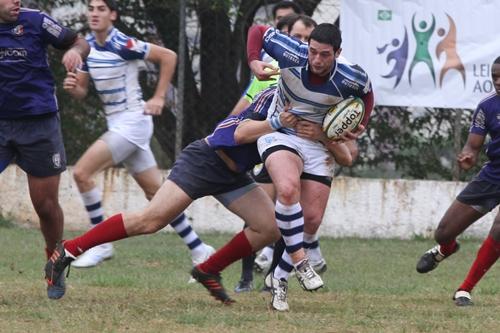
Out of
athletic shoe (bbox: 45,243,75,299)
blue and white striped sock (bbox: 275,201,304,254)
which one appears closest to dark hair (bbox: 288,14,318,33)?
blue and white striped sock (bbox: 275,201,304,254)

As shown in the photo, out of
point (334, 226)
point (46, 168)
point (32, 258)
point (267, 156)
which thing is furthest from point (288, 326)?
point (334, 226)

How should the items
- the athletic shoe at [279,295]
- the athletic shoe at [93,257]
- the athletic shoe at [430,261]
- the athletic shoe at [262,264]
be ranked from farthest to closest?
the athletic shoe at [93,257]
the athletic shoe at [262,264]
the athletic shoe at [430,261]
the athletic shoe at [279,295]

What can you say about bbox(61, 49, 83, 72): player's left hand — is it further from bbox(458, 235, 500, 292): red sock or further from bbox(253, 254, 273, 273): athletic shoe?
bbox(253, 254, 273, 273): athletic shoe

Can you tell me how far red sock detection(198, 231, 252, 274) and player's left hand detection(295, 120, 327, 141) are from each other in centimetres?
74

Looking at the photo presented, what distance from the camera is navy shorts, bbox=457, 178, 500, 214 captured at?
8.61m

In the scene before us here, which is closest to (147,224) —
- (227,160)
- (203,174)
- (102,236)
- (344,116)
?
(102,236)

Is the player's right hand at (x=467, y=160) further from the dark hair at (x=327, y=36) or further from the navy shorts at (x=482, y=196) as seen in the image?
the dark hair at (x=327, y=36)

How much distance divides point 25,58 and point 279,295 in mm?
2165

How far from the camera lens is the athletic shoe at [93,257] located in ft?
33.5

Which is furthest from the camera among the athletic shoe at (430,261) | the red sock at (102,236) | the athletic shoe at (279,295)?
the athletic shoe at (430,261)

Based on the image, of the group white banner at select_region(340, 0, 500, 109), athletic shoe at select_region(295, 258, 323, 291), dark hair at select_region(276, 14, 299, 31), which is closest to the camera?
athletic shoe at select_region(295, 258, 323, 291)

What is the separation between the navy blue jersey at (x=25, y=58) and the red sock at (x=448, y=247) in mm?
3026

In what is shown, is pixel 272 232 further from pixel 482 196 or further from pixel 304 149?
pixel 482 196

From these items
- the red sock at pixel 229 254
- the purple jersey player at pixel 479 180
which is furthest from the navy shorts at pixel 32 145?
the purple jersey player at pixel 479 180
